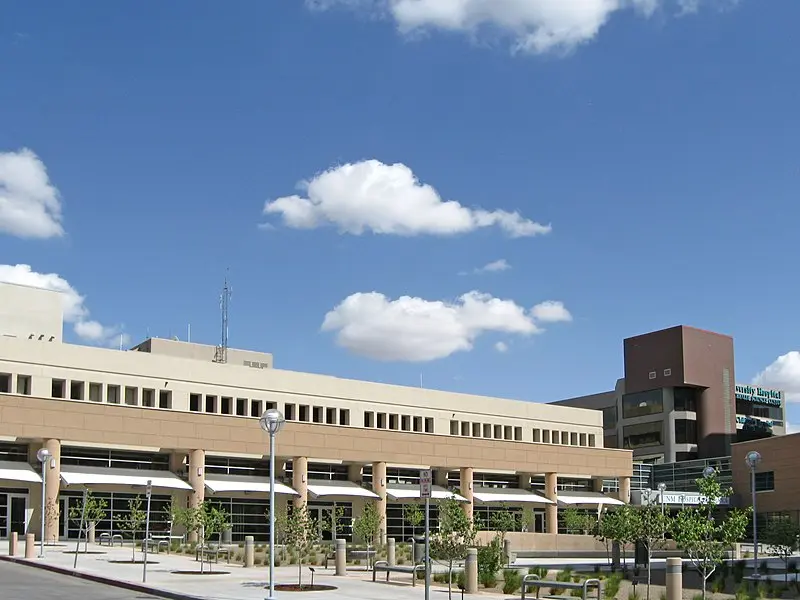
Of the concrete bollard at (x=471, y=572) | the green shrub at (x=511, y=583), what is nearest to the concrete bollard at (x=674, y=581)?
the concrete bollard at (x=471, y=572)

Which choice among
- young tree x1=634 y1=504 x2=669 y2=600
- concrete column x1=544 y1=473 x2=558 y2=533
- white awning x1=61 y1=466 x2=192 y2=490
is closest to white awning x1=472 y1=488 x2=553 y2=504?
concrete column x1=544 y1=473 x2=558 y2=533

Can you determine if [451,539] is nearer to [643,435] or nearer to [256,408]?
[256,408]

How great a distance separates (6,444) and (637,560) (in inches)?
1345

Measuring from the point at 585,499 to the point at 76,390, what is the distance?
4022cm

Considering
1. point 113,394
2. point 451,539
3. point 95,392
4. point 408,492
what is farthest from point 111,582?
point 408,492

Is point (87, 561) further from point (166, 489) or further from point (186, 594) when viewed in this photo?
point (166, 489)

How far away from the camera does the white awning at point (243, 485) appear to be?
6141 centimetres

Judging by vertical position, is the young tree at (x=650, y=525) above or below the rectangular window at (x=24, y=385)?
below

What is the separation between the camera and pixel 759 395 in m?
117

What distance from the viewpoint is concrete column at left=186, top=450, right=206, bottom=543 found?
60.2 meters

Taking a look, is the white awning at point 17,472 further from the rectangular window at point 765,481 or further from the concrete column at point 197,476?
the rectangular window at point 765,481

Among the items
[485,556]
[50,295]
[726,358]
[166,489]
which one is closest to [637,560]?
[485,556]

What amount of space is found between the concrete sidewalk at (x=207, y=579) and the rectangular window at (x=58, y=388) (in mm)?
17169

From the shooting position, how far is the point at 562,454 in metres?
81.4
